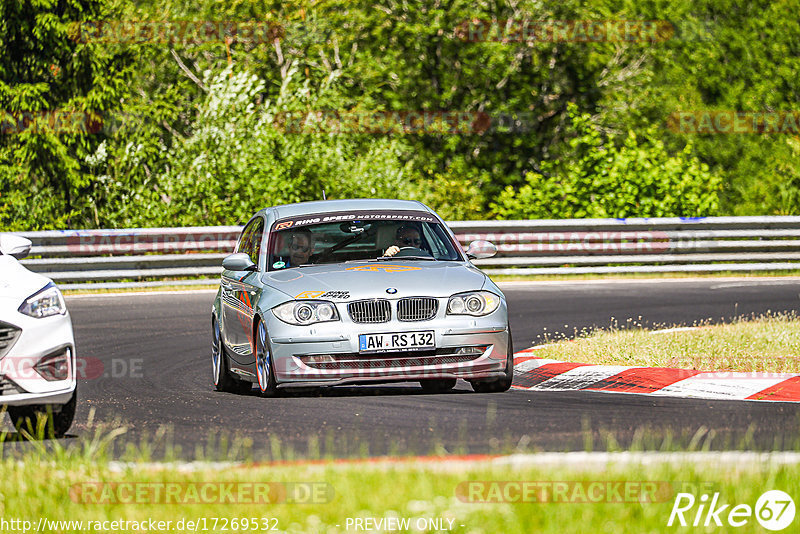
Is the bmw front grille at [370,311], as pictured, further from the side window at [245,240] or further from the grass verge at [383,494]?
the grass verge at [383,494]

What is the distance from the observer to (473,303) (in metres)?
9.46

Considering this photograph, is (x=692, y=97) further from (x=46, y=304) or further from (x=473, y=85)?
(x=46, y=304)

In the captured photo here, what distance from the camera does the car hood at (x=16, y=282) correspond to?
7934 mm

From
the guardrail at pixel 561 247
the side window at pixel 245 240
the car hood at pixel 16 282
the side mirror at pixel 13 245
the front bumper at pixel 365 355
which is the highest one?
the side mirror at pixel 13 245

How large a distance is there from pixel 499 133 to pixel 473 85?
1879 mm

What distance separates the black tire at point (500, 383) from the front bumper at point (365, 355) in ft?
1.08

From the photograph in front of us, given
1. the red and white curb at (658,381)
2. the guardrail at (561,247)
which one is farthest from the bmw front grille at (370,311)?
the guardrail at (561,247)

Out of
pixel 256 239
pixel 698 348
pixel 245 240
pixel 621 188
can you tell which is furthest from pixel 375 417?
pixel 621 188

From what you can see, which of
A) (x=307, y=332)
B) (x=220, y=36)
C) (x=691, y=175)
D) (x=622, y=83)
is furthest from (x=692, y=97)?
(x=307, y=332)

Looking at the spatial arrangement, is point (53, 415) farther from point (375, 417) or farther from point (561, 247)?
point (561, 247)

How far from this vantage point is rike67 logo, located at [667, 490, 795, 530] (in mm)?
5004

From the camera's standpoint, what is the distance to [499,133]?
40969 mm

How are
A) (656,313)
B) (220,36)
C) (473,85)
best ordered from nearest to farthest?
(656,313) → (220,36) → (473,85)

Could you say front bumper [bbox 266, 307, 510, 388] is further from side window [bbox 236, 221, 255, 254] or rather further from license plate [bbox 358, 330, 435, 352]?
side window [bbox 236, 221, 255, 254]
